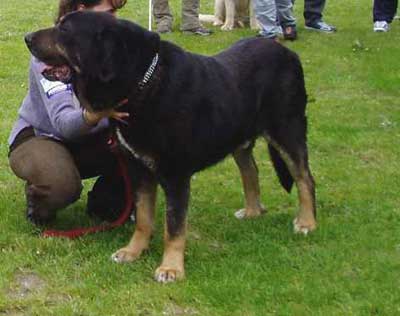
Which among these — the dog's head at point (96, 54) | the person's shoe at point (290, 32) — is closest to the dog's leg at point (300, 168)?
the dog's head at point (96, 54)

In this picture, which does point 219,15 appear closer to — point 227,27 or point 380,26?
point 227,27

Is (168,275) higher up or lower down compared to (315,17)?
higher up

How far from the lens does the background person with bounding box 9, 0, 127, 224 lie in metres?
4.61

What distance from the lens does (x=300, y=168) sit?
5.05m

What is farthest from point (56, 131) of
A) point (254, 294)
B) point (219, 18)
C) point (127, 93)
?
point (219, 18)

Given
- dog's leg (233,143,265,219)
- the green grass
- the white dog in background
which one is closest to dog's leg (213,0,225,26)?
the white dog in background

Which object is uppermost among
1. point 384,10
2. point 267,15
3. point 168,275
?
point 168,275

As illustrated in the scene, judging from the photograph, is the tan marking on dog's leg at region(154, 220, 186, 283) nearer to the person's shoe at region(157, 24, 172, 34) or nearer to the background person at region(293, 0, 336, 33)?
the person's shoe at region(157, 24, 172, 34)

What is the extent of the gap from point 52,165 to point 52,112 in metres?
0.34

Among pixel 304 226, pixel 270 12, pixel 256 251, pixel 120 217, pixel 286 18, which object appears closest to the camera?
pixel 256 251

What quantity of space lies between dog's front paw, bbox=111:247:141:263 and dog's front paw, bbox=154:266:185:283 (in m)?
0.28

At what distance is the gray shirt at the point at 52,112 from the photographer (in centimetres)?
449

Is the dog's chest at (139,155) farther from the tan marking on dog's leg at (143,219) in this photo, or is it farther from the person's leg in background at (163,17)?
the person's leg in background at (163,17)

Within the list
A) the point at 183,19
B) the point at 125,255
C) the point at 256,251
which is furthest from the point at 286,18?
the point at 125,255
